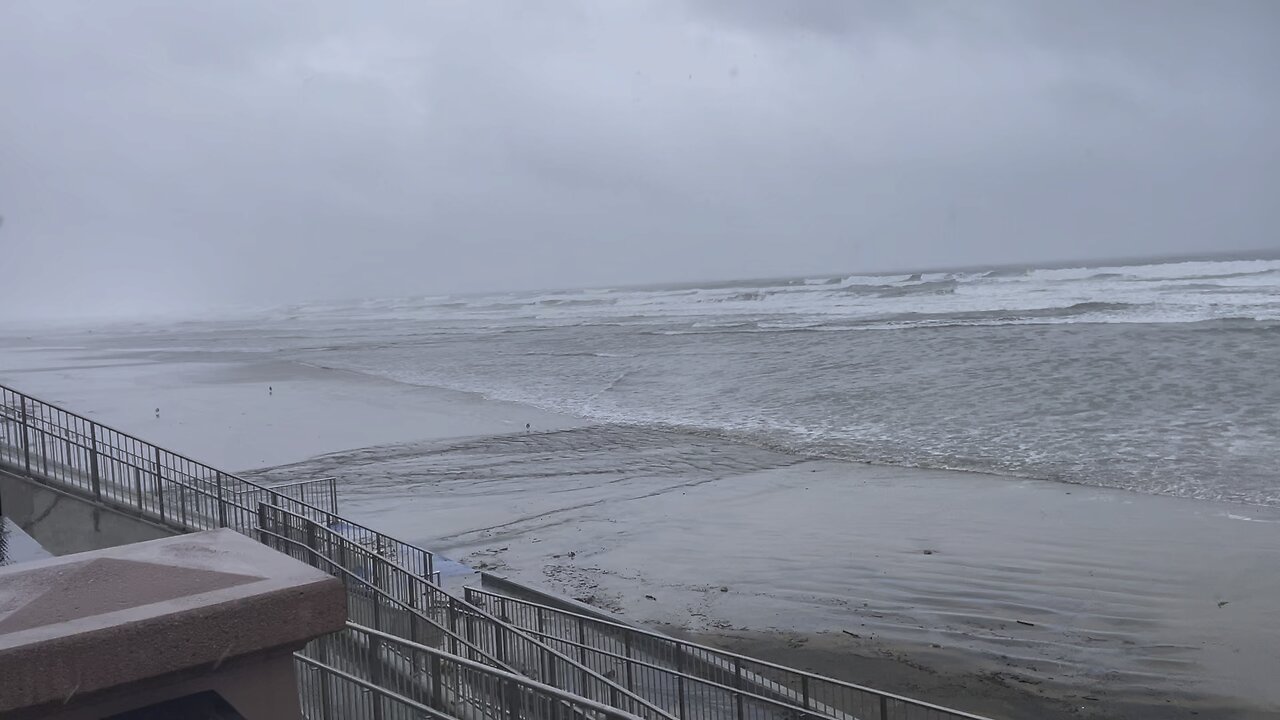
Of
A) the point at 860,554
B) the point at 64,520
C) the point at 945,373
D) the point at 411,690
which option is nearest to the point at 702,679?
the point at 411,690

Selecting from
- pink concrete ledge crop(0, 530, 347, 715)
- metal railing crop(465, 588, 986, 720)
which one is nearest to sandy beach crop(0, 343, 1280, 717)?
metal railing crop(465, 588, 986, 720)

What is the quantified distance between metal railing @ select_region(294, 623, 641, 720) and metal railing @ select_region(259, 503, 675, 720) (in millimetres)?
931

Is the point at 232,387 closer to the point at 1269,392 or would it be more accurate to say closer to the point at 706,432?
the point at 706,432

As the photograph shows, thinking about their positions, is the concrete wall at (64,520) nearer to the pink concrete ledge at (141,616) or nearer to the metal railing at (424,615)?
the metal railing at (424,615)

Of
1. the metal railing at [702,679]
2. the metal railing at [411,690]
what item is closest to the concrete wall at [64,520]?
the metal railing at [702,679]

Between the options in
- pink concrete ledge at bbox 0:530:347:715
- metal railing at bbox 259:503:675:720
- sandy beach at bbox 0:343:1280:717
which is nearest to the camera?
pink concrete ledge at bbox 0:530:347:715

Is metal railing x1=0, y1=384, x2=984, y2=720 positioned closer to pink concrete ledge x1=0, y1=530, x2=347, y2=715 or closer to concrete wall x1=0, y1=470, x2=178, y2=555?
concrete wall x1=0, y1=470, x2=178, y2=555

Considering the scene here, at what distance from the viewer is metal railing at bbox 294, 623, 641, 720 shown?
432cm

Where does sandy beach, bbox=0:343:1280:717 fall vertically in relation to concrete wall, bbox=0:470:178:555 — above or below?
below

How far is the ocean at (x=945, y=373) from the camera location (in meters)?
22.4

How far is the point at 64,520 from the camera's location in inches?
508

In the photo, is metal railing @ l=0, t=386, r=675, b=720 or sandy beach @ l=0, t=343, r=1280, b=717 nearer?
metal railing @ l=0, t=386, r=675, b=720

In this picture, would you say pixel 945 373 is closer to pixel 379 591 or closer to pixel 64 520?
pixel 64 520

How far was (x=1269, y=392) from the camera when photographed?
2773 cm
